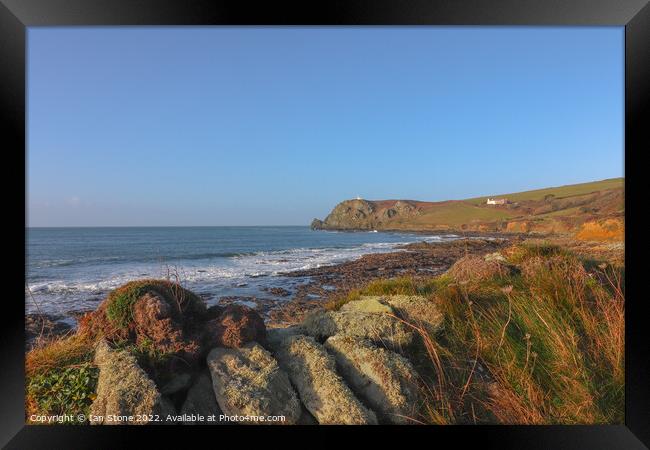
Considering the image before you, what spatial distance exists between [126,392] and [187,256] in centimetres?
184

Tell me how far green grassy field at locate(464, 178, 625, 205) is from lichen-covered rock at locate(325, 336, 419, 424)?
2.02m

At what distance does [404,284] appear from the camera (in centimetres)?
279

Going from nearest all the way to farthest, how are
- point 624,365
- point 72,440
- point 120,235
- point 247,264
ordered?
point 72,440 < point 624,365 < point 247,264 < point 120,235

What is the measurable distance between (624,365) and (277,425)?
2750 millimetres

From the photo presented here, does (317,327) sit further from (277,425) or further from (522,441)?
(522,441)

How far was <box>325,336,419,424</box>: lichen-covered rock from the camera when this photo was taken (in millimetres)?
1909

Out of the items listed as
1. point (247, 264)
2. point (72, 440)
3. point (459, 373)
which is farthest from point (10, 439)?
point (459, 373)

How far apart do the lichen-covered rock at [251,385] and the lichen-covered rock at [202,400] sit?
76mm

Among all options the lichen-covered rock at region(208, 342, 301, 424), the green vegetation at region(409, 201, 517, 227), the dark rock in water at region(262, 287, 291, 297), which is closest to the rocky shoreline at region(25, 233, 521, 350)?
the dark rock in water at region(262, 287, 291, 297)

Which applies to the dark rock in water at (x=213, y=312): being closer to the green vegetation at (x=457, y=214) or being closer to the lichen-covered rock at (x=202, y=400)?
the lichen-covered rock at (x=202, y=400)

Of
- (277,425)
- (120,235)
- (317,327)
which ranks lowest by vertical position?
(277,425)

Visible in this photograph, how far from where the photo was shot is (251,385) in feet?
6.24

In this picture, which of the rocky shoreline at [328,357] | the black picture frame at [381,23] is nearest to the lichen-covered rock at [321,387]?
the rocky shoreline at [328,357]

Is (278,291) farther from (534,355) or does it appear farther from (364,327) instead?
(534,355)
